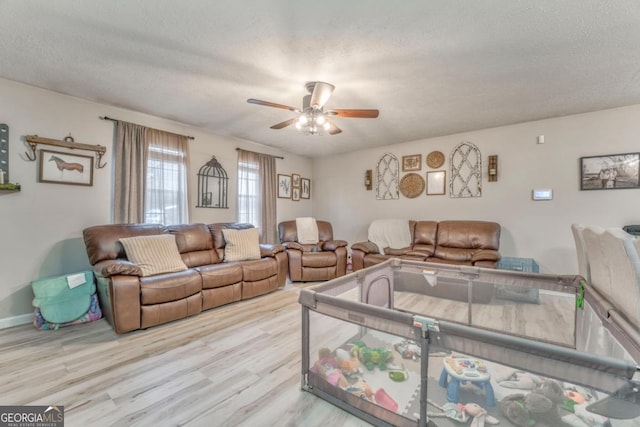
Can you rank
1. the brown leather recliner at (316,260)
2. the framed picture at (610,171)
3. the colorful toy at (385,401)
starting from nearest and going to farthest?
the colorful toy at (385,401) → the framed picture at (610,171) → the brown leather recliner at (316,260)

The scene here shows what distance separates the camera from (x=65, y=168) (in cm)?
303

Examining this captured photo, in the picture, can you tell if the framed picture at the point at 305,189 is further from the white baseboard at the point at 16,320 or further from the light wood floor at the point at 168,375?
the white baseboard at the point at 16,320

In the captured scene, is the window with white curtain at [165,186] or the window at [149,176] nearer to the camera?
the window at [149,176]

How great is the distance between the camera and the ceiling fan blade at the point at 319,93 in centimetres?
259

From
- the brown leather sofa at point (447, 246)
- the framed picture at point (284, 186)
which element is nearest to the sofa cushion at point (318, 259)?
the brown leather sofa at point (447, 246)

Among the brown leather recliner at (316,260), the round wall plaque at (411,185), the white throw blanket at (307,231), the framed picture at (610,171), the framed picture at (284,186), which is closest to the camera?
the framed picture at (610,171)

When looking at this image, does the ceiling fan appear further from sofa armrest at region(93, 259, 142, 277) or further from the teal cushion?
the teal cushion

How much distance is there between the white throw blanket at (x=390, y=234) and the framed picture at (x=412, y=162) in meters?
1.00

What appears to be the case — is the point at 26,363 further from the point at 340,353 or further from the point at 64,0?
the point at 64,0

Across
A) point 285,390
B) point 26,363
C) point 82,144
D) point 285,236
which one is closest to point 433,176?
point 285,236

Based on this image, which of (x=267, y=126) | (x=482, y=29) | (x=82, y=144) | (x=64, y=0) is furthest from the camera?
(x=267, y=126)

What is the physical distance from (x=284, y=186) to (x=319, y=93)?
3223mm

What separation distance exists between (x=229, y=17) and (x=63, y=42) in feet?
4.71

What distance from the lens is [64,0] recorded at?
166cm
